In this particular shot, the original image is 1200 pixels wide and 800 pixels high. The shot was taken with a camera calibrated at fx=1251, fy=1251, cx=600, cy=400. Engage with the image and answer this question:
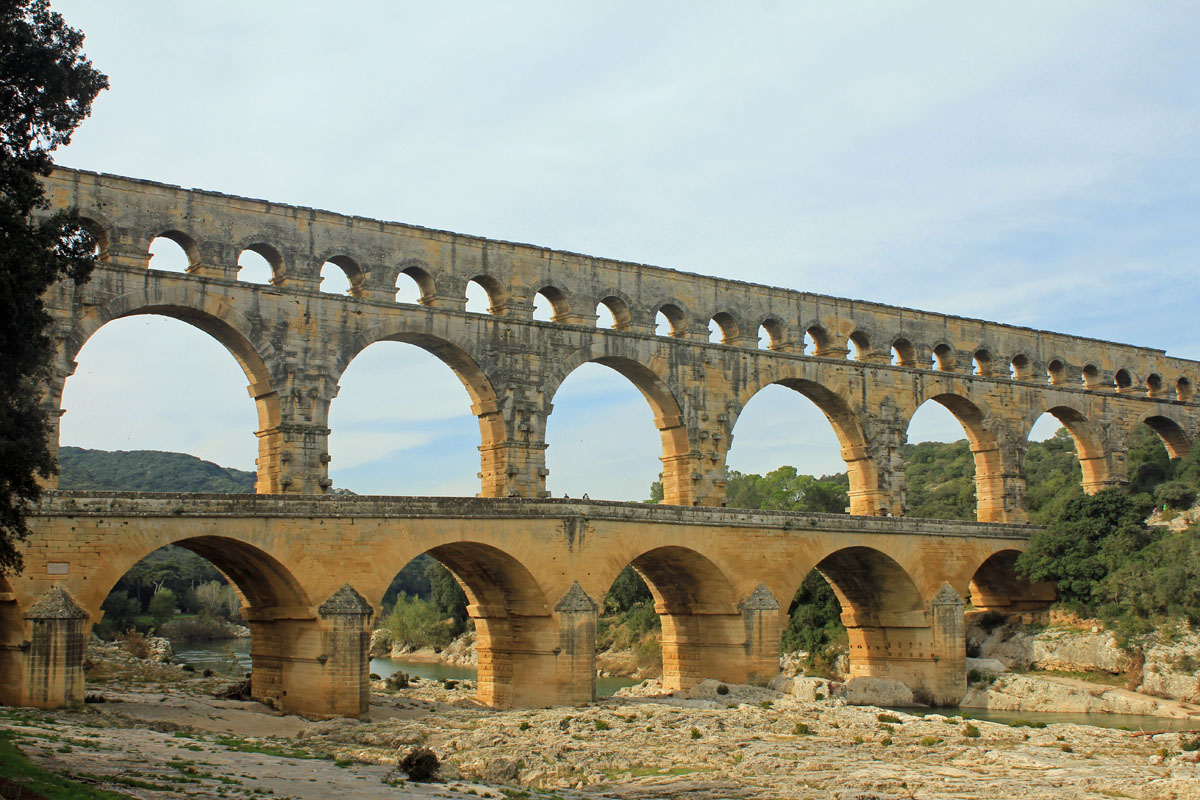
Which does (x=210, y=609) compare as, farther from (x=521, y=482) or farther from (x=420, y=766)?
(x=420, y=766)

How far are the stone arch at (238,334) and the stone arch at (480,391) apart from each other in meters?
3.39

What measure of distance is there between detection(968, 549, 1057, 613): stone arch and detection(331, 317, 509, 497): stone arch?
1878 centimetres

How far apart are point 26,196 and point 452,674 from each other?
4162 centimetres

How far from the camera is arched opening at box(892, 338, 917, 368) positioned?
143ft

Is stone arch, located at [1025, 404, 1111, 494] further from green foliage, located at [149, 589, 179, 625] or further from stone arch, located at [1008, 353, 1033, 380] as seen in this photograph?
green foliage, located at [149, 589, 179, 625]

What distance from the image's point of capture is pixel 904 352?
4378 centimetres

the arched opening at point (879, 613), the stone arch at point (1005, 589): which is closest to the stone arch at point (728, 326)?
the arched opening at point (879, 613)

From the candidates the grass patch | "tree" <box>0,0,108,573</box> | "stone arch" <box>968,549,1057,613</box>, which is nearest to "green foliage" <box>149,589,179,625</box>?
"stone arch" <box>968,549,1057,613</box>

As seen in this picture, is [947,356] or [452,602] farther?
[452,602]

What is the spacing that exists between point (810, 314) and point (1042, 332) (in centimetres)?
1162

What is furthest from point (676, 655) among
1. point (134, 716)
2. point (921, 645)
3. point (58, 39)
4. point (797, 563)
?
point (58, 39)

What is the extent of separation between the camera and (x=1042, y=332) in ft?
156

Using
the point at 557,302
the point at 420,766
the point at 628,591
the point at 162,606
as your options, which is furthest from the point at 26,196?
the point at 162,606

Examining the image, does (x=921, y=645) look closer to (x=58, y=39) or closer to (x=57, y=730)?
(x=57, y=730)
